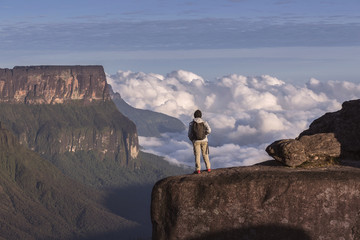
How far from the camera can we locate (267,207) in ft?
143

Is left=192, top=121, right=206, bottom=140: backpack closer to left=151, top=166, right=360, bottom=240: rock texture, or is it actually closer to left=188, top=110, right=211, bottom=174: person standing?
left=188, top=110, right=211, bottom=174: person standing

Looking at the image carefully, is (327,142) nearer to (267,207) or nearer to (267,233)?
(267,207)

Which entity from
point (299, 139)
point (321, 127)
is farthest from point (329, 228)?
point (321, 127)

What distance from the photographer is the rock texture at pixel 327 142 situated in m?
47.9

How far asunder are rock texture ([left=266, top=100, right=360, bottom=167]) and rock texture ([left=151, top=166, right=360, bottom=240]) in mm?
3209

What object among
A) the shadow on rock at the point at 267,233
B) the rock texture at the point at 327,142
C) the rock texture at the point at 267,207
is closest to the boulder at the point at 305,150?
the rock texture at the point at 327,142

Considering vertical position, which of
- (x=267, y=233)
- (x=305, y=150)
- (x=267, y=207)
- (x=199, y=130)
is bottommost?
(x=267, y=233)

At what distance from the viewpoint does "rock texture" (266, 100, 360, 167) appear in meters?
47.9

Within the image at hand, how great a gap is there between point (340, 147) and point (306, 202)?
9050 mm

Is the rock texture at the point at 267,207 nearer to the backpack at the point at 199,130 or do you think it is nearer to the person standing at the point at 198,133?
the person standing at the point at 198,133

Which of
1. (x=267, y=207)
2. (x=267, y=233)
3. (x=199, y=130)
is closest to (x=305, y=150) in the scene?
(x=267, y=207)

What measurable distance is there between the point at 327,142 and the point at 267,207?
31.9 feet

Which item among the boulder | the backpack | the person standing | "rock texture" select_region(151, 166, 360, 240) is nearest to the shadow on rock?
"rock texture" select_region(151, 166, 360, 240)

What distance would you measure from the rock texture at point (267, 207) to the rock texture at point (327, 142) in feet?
10.5
